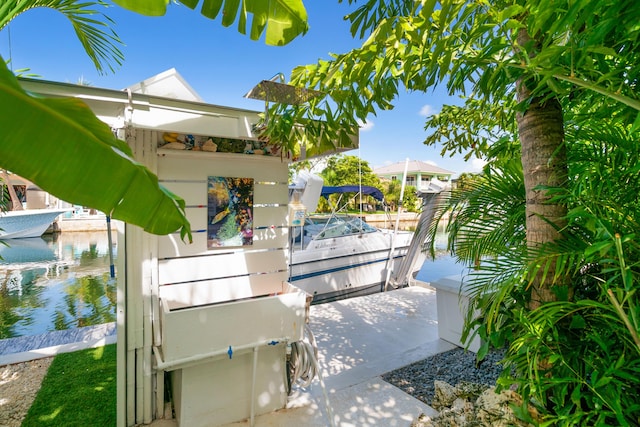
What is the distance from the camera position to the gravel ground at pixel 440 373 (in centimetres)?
294

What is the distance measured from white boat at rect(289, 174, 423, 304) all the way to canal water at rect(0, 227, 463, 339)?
1.32 m

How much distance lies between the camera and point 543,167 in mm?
1572

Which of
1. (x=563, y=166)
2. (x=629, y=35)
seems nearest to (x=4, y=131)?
(x=629, y=35)

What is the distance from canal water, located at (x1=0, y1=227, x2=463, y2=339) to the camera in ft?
18.0

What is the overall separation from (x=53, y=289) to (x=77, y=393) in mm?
6137

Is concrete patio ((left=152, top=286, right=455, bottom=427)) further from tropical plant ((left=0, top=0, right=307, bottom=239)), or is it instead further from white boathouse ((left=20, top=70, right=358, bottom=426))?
tropical plant ((left=0, top=0, right=307, bottom=239))

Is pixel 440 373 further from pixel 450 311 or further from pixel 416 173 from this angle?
pixel 416 173

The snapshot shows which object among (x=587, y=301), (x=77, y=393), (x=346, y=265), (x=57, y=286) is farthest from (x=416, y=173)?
(x=587, y=301)

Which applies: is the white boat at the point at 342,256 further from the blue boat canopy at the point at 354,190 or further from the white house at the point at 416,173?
the white house at the point at 416,173

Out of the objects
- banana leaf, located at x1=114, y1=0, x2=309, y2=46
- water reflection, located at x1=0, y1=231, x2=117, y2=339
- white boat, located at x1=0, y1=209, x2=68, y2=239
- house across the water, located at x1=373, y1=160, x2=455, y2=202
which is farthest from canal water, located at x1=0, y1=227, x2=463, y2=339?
house across the water, located at x1=373, y1=160, x2=455, y2=202

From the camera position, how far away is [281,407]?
2.68m

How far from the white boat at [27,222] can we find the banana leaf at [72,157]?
1824 cm

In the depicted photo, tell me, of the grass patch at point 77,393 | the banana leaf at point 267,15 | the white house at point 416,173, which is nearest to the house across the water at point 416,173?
the white house at point 416,173

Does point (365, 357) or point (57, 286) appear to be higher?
point (365, 357)
